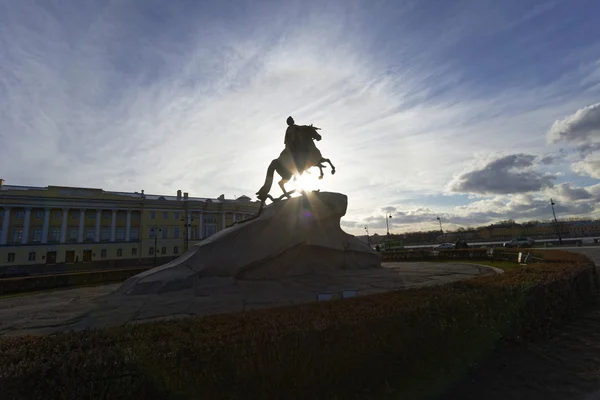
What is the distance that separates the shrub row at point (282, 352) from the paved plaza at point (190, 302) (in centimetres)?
286

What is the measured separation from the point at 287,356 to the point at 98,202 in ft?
208

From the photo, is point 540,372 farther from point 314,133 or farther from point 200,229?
point 200,229

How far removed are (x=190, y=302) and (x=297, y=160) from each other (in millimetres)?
7192

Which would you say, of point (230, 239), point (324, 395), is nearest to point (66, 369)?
point (324, 395)

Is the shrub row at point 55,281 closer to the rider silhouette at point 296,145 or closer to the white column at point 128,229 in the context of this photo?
the rider silhouette at point 296,145

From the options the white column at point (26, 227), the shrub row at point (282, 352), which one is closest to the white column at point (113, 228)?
the white column at point (26, 227)

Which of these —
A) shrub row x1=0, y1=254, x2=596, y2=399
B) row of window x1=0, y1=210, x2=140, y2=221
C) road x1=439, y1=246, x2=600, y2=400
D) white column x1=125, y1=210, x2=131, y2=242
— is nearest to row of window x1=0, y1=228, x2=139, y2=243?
white column x1=125, y1=210, x2=131, y2=242

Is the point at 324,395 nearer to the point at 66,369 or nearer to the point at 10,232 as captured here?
the point at 66,369

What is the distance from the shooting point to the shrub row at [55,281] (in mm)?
15727

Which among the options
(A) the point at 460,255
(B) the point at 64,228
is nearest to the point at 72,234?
(B) the point at 64,228

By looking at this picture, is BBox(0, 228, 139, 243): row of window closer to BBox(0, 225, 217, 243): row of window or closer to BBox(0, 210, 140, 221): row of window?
BBox(0, 225, 217, 243): row of window

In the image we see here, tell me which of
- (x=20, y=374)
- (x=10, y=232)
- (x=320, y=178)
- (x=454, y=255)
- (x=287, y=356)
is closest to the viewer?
(x=20, y=374)

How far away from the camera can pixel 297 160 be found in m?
13.2

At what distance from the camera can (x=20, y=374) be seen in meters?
2.58
